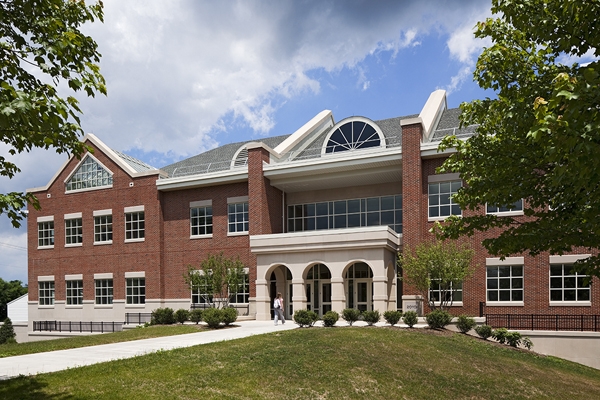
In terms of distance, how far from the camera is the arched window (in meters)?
32.5

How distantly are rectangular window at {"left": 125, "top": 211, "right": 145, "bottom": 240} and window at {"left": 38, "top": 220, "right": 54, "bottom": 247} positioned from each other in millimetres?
6988

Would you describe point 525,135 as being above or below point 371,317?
above

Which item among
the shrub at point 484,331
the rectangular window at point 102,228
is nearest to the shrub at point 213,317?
the shrub at point 484,331

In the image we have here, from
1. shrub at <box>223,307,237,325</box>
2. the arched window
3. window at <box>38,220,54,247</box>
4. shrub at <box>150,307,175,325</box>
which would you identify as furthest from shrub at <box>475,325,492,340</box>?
window at <box>38,220,54,247</box>

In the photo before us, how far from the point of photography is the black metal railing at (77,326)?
37.0 m

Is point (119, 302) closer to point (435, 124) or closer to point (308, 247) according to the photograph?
point (308, 247)

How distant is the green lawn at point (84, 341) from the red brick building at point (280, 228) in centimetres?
766

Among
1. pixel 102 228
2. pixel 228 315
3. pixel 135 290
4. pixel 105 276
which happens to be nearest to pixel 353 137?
pixel 228 315

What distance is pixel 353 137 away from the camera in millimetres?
32938

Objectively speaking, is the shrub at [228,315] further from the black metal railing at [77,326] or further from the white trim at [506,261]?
the black metal railing at [77,326]

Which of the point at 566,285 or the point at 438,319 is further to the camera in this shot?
the point at 566,285

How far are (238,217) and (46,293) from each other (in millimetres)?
16841

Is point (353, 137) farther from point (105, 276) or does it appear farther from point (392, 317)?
point (105, 276)

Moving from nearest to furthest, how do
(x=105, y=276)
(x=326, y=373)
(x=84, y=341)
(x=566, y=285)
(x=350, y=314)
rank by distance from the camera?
1. (x=326, y=373)
2. (x=84, y=341)
3. (x=350, y=314)
4. (x=566, y=285)
5. (x=105, y=276)
